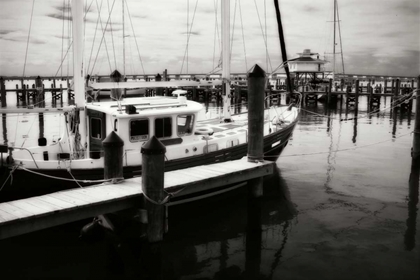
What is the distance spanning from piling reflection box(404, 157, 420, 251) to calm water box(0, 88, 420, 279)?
0.10ft

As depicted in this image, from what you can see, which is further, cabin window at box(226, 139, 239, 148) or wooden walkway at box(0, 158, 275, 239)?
cabin window at box(226, 139, 239, 148)

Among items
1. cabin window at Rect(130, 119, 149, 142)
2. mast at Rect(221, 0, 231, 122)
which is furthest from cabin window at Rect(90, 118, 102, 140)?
mast at Rect(221, 0, 231, 122)

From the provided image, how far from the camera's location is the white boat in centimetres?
1075

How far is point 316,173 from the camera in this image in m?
16.6

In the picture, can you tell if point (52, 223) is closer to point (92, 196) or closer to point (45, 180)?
point (92, 196)

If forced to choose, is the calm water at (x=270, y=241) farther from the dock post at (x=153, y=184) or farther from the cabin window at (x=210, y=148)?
the cabin window at (x=210, y=148)

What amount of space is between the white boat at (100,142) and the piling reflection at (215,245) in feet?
5.34

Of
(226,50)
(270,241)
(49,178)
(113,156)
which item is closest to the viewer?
(113,156)

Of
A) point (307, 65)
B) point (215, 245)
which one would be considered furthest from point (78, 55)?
point (307, 65)

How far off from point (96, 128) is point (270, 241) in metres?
6.19

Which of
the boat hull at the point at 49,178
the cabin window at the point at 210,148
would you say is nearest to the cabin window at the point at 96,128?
the boat hull at the point at 49,178

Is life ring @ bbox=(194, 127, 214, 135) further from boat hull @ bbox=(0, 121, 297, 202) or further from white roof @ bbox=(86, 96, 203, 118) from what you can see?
boat hull @ bbox=(0, 121, 297, 202)

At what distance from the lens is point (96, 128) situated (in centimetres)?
1258

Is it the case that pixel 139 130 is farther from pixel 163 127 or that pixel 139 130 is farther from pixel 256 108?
pixel 256 108
